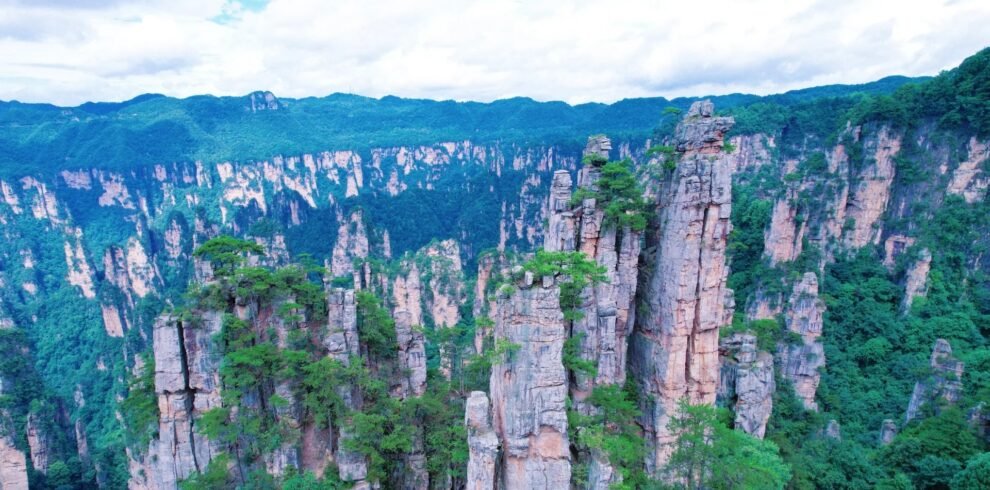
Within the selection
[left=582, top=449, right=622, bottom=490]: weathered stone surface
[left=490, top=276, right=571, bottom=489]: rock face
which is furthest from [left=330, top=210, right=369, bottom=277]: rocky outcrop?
[left=582, top=449, right=622, bottom=490]: weathered stone surface

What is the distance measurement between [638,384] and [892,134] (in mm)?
37828

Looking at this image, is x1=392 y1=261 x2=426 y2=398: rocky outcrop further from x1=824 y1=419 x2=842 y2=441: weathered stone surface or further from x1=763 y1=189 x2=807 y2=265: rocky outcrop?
x1=763 y1=189 x2=807 y2=265: rocky outcrop

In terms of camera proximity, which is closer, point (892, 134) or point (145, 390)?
point (145, 390)

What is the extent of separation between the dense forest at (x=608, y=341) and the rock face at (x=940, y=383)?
138 millimetres

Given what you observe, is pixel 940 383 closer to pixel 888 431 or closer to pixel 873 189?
pixel 888 431

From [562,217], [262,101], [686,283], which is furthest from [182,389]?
[262,101]

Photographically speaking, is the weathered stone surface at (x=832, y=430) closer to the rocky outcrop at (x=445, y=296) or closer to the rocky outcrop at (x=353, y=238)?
the rocky outcrop at (x=445, y=296)

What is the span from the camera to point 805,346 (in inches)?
1280

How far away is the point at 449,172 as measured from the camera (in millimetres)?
166000

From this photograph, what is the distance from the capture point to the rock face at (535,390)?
1567cm

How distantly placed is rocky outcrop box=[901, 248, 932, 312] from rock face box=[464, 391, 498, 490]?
121ft

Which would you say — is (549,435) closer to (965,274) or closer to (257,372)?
(257,372)

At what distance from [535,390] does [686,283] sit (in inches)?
283

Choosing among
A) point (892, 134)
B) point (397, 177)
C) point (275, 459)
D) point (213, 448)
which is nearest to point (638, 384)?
point (275, 459)
